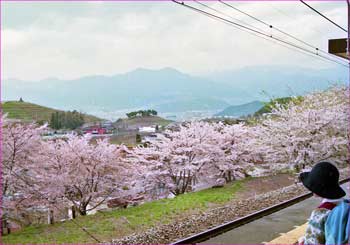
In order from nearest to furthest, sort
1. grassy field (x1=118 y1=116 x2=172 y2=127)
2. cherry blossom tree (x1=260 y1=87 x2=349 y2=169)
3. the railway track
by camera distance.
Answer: the railway track < cherry blossom tree (x1=260 y1=87 x2=349 y2=169) < grassy field (x1=118 y1=116 x2=172 y2=127)

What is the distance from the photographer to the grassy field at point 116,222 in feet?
21.5

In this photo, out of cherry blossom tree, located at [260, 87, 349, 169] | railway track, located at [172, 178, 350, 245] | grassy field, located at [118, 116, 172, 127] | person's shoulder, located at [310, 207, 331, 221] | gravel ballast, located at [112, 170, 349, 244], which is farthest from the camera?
grassy field, located at [118, 116, 172, 127]

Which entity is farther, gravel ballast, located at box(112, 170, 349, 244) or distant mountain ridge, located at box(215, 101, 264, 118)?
distant mountain ridge, located at box(215, 101, 264, 118)

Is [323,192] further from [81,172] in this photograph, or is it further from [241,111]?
[241,111]

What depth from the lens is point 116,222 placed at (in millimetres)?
7461

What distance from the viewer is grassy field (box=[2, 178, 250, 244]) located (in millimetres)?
6562

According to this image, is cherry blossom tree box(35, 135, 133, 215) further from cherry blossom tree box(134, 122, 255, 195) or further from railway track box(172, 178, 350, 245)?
railway track box(172, 178, 350, 245)

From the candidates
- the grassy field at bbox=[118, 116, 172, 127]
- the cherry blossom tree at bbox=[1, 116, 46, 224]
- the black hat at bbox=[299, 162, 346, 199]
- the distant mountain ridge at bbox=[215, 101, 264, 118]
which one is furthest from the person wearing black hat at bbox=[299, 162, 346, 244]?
the grassy field at bbox=[118, 116, 172, 127]

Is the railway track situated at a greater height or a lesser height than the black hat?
lesser

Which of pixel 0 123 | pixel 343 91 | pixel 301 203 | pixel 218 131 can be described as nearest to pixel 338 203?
pixel 301 203

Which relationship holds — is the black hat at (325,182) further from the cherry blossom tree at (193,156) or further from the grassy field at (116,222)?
the cherry blossom tree at (193,156)

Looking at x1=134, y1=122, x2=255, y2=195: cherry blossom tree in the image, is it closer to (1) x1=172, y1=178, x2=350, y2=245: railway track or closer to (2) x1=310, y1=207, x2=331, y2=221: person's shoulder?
(1) x1=172, y1=178, x2=350, y2=245: railway track

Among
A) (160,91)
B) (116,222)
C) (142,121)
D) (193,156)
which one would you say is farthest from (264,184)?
(160,91)

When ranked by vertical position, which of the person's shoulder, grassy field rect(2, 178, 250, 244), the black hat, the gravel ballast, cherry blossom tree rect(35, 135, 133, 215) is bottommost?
grassy field rect(2, 178, 250, 244)
